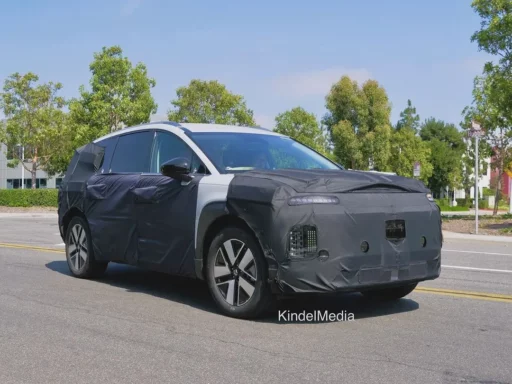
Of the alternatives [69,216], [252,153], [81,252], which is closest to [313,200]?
[252,153]

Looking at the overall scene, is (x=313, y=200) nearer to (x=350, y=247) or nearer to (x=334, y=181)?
(x=334, y=181)

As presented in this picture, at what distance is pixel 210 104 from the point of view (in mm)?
48094

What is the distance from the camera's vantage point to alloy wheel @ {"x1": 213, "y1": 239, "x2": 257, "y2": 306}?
566 centimetres

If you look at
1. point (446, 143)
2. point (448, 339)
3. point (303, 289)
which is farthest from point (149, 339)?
point (446, 143)

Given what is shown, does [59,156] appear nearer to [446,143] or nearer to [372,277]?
[372,277]

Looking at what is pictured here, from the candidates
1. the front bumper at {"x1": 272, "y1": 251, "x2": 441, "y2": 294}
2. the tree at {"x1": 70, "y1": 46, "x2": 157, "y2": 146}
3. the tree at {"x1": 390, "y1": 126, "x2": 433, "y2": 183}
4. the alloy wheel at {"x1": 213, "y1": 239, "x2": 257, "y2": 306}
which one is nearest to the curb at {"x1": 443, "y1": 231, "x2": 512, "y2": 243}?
the front bumper at {"x1": 272, "y1": 251, "x2": 441, "y2": 294}

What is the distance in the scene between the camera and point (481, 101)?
33531 millimetres

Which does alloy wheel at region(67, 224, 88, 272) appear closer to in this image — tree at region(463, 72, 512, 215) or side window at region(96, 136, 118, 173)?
side window at region(96, 136, 118, 173)

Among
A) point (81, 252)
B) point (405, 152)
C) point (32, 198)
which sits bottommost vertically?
point (81, 252)

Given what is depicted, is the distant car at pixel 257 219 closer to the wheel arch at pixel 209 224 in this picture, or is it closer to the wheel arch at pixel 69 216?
the wheel arch at pixel 209 224

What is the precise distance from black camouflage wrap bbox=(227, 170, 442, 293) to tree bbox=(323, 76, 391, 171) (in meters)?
44.6

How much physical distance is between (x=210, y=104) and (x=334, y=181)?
43098 millimetres

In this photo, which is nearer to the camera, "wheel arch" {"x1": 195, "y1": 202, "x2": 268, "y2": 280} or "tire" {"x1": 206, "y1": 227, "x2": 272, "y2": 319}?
"tire" {"x1": 206, "y1": 227, "x2": 272, "y2": 319}

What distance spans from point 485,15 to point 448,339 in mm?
20166
